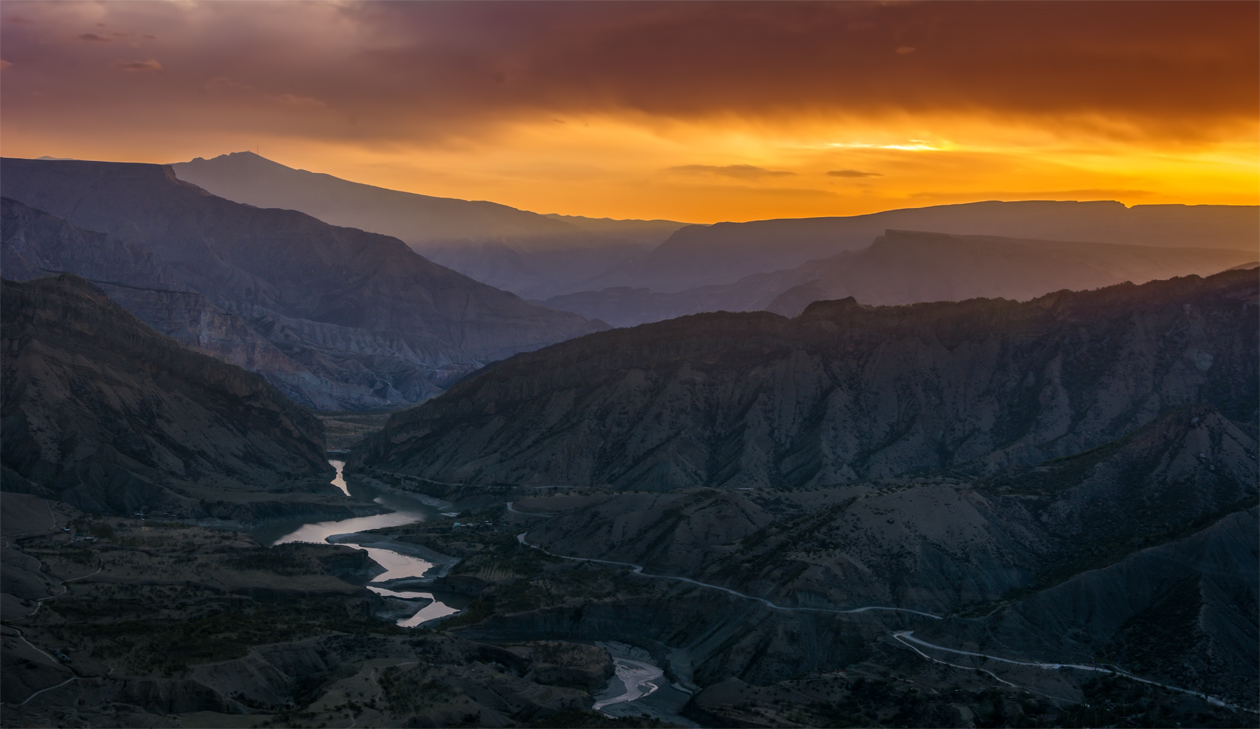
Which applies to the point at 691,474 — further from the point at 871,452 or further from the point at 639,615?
the point at 639,615

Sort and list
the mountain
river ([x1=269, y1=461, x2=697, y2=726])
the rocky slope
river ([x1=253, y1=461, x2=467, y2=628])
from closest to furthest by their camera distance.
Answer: the rocky slope → river ([x1=269, y1=461, x2=697, y2=726]) → river ([x1=253, y1=461, x2=467, y2=628]) → the mountain

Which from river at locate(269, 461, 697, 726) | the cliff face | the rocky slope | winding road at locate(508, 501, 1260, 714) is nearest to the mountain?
river at locate(269, 461, 697, 726)

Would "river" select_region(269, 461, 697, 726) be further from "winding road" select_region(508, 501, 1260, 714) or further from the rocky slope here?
"winding road" select_region(508, 501, 1260, 714)

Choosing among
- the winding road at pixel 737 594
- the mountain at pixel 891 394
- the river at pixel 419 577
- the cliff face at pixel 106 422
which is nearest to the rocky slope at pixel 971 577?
the winding road at pixel 737 594

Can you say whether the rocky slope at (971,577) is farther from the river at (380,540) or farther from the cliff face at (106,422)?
the cliff face at (106,422)

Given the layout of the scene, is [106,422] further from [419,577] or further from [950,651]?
[950,651]
